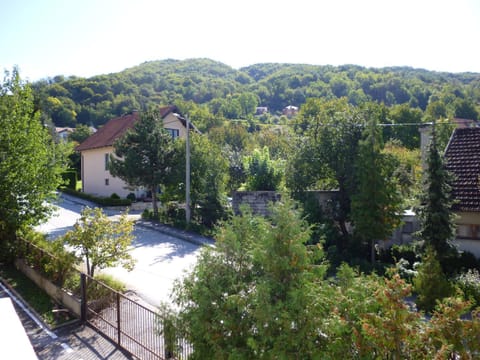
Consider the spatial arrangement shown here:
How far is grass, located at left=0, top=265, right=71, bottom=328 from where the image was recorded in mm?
10227

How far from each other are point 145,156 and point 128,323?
52.1 ft

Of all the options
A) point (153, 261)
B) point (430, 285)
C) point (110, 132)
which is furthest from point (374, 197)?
point (110, 132)

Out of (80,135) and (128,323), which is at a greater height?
(80,135)

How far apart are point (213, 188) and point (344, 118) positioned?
25.6ft

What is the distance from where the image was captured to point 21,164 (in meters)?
14.0

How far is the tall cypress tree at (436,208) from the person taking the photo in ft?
42.0

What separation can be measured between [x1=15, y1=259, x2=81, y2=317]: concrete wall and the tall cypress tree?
10612 mm

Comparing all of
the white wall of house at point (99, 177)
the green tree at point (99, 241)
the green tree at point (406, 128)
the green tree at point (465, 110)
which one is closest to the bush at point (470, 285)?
the green tree at point (99, 241)

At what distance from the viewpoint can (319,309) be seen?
187 inches

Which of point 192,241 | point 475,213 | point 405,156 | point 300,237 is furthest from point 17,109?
point 405,156

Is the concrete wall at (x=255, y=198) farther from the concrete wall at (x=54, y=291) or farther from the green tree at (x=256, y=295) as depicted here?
the green tree at (x=256, y=295)

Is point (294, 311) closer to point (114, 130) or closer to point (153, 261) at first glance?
point (153, 261)

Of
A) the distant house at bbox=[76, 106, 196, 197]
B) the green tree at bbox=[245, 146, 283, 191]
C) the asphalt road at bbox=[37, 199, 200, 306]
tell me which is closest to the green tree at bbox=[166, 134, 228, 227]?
the green tree at bbox=[245, 146, 283, 191]

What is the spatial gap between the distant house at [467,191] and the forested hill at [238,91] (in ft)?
175
